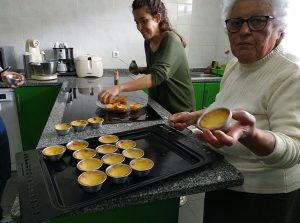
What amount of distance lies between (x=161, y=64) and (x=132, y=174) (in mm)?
770

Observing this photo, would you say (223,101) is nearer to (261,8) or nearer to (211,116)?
(211,116)

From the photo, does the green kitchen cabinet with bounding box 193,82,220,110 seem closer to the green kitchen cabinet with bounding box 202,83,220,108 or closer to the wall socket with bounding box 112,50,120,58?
the green kitchen cabinet with bounding box 202,83,220,108

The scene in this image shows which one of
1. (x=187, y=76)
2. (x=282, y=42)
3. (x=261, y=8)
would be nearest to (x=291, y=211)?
(x=282, y=42)

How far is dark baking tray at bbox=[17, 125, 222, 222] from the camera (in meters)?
0.65

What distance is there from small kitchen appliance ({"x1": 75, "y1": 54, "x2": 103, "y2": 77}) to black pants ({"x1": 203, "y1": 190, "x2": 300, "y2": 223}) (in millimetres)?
1895

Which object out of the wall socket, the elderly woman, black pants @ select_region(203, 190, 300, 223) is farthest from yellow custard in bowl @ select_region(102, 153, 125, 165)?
the wall socket

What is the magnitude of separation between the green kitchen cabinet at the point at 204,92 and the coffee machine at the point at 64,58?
1.31 meters

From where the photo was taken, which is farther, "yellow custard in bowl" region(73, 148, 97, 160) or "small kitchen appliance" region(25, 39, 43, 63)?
"small kitchen appliance" region(25, 39, 43, 63)

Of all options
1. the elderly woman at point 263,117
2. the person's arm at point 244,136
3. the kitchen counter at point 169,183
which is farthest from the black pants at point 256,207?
the person's arm at point 244,136

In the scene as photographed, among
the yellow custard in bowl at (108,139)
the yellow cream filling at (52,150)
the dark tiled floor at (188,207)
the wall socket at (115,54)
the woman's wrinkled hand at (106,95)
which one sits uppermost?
the wall socket at (115,54)

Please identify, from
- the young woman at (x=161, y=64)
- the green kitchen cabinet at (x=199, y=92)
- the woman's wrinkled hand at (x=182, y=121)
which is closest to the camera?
the woman's wrinkled hand at (x=182, y=121)

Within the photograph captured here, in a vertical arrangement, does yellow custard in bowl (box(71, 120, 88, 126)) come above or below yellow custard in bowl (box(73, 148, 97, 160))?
above

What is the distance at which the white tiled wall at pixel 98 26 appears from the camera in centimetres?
257

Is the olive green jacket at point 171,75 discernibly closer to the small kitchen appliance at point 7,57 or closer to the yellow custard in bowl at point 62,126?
the yellow custard in bowl at point 62,126
